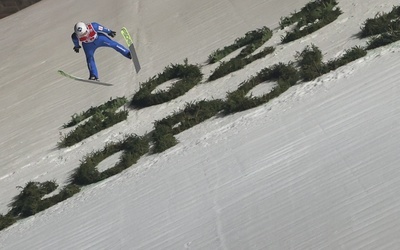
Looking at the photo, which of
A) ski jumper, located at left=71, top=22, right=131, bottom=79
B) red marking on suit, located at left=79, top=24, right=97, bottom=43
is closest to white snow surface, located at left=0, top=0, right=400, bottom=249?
ski jumper, located at left=71, top=22, right=131, bottom=79

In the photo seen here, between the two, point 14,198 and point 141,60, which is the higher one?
point 141,60

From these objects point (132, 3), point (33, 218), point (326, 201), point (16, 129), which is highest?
point (132, 3)

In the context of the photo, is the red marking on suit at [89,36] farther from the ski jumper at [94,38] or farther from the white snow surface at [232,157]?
the white snow surface at [232,157]

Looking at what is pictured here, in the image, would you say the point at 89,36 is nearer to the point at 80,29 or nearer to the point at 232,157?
the point at 80,29

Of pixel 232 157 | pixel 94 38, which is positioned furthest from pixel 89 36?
pixel 232 157

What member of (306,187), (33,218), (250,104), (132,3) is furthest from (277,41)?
(132,3)

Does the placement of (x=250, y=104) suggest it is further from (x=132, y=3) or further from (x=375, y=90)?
(x=132, y=3)
